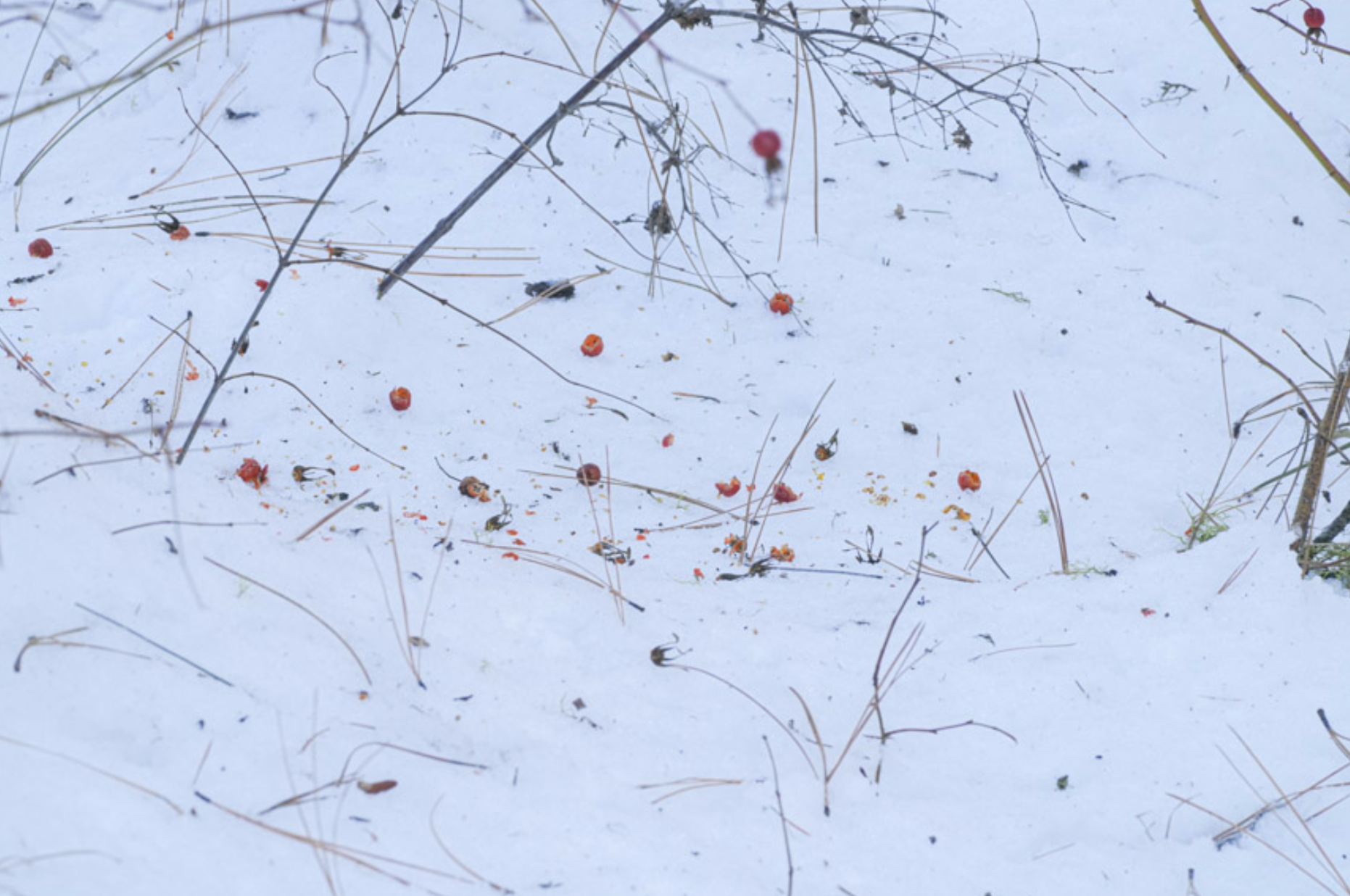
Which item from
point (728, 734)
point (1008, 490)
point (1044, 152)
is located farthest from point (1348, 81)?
point (728, 734)

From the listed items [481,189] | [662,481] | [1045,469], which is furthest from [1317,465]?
[481,189]

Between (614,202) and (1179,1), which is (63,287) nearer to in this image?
(614,202)

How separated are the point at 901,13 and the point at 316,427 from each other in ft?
7.24

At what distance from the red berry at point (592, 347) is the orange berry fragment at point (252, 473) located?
0.75 meters

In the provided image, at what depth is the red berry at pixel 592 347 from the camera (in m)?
2.36

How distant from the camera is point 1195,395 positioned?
2.38 metres

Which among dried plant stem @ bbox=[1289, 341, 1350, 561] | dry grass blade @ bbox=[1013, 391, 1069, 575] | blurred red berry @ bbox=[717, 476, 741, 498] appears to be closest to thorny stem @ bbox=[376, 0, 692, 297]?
blurred red berry @ bbox=[717, 476, 741, 498]

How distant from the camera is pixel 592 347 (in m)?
2.36

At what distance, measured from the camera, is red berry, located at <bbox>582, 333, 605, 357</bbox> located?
236 centimetres

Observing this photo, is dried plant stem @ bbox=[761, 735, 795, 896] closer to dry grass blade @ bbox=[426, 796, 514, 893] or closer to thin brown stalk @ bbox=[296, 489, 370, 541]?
dry grass blade @ bbox=[426, 796, 514, 893]

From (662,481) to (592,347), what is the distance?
0.40 m

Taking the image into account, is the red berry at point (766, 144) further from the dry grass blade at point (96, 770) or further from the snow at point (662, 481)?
the dry grass blade at point (96, 770)

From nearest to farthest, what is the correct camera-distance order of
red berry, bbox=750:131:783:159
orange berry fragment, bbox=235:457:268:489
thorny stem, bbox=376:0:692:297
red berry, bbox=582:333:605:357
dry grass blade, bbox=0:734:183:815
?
1. red berry, bbox=750:131:783:159
2. dry grass blade, bbox=0:734:183:815
3. orange berry fragment, bbox=235:457:268:489
4. thorny stem, bbox=376:0:692:297
5. red berry, bbox=582:333:605:357

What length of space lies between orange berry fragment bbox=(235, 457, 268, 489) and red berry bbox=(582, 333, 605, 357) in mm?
745
